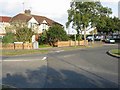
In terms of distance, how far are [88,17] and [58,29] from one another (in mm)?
7955

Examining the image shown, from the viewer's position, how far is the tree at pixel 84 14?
173 feet

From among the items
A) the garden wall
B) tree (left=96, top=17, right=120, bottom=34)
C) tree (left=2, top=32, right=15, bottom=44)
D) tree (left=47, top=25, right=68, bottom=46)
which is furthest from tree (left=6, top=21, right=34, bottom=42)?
tree (left=96, top=17, right=120, bottom=34)

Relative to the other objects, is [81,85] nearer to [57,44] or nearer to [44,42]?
[57,44]

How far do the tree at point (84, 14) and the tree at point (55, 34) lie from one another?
440cm

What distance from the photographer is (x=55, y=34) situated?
48.7 meters

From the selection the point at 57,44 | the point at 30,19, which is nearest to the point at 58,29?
the point at 57,44

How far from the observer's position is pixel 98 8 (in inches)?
2183

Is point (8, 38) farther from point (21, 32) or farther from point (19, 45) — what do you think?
point (21, 32)

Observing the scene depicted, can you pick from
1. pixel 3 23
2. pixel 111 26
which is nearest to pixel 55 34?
pixel 3 23

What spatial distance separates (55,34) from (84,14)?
848cm

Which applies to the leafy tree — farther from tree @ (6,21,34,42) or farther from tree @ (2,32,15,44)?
Result: tree @ (2,32,15,44)

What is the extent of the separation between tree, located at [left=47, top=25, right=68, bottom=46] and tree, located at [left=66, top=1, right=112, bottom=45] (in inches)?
173

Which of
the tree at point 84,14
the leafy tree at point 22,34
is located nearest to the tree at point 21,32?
the leafy tree at point 22,34

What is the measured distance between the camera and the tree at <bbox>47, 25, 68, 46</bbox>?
159 feet
